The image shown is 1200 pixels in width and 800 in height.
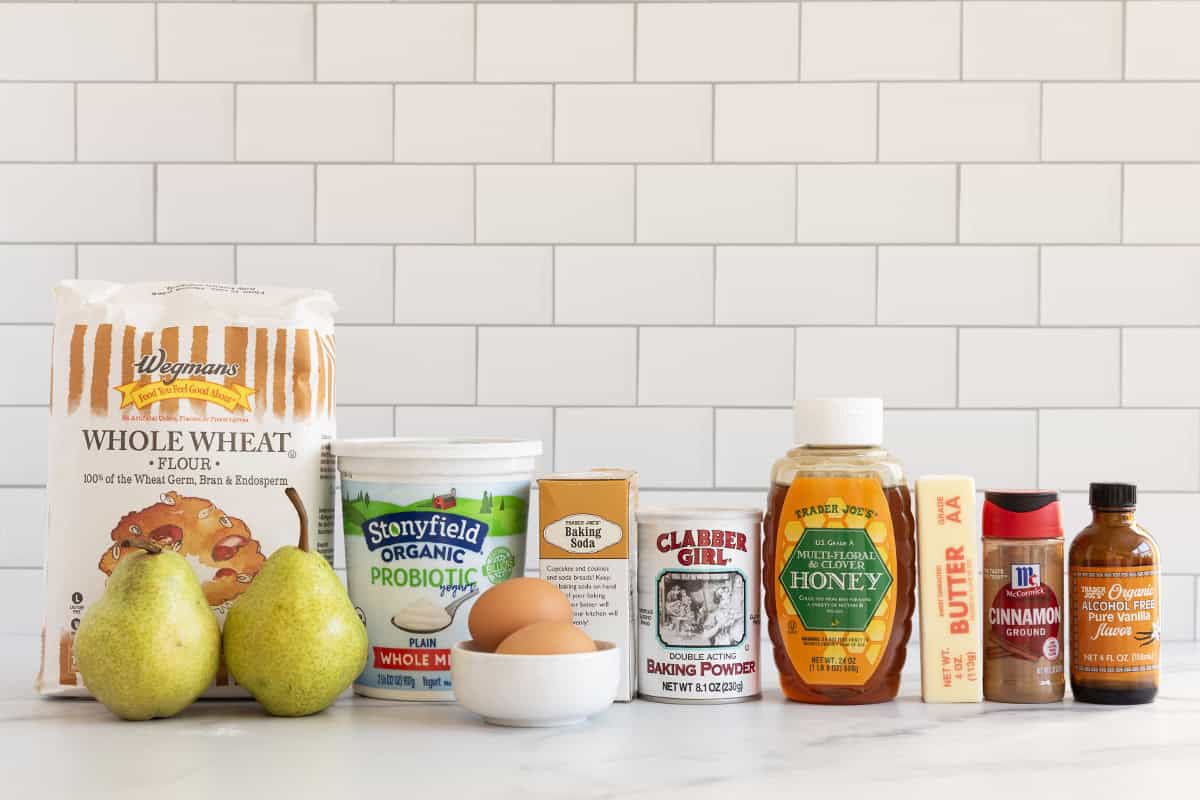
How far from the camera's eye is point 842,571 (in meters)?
0.90

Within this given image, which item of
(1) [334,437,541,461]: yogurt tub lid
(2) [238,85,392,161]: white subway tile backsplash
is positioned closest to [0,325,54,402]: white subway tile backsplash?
(2) [238,85,392,161]: white subway tile backsplash

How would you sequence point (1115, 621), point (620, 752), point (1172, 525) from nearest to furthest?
1. point (620, 752)
2. point (1115, 621)
3. point (1172, 525)

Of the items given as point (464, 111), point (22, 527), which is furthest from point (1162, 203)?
point (22, 527)

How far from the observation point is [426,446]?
906 millimetres

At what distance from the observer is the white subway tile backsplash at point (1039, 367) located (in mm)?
1249

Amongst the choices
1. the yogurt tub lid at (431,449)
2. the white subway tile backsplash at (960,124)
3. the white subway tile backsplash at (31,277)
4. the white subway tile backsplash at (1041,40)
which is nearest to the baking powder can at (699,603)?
the yogurt tub lid at (431,449)

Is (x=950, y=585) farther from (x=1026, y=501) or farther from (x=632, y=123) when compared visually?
(x=632, y=123)

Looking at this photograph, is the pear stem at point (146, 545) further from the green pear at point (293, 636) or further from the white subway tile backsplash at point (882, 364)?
the white subway tile backsplash at point (882, 364)

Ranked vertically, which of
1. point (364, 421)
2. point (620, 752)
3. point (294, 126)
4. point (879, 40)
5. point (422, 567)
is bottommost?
point (620, 752)

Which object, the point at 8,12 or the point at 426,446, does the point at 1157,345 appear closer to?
the point at 426,446

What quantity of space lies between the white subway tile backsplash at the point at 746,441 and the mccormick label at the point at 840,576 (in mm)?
335

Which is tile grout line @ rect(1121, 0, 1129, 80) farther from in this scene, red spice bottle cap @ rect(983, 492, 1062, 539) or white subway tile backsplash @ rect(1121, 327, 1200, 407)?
red spice bottle cap @ rect(983, 492, 1062, 539)

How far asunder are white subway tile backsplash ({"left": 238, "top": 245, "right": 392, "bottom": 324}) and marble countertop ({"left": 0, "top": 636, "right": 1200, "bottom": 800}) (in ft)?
1.55

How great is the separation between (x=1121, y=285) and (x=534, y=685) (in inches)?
32.0
